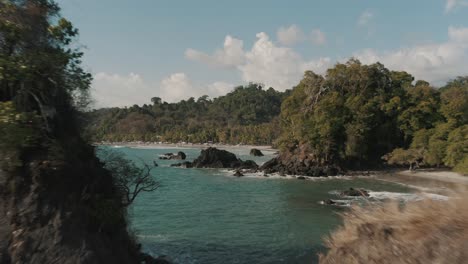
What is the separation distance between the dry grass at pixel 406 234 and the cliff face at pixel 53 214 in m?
8.21

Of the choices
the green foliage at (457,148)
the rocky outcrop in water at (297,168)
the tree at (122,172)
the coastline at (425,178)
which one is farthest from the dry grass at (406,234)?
the rocky outcrop in water at (297,168)

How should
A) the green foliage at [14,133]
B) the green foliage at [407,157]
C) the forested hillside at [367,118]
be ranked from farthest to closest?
the forested hillside at [367,118], the green foliage at [407,157], the green foliage at [14,133]

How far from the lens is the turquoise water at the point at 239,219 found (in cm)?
1977

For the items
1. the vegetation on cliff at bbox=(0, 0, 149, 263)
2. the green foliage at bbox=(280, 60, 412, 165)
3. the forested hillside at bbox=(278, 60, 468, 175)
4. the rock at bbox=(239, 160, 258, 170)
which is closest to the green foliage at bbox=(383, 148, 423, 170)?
the forested hillside at bbox=(278, 60, 468, 175)

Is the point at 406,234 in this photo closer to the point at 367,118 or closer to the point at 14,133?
the point at 14,133

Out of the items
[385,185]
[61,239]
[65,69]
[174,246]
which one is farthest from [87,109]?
[385,185]

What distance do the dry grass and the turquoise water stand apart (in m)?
13.8

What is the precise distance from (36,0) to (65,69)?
7.23 ft

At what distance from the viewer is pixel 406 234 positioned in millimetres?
4859

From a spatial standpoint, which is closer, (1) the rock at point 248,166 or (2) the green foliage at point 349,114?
(2) the green foliage at point 349,114

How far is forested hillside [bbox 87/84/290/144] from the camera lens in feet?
443

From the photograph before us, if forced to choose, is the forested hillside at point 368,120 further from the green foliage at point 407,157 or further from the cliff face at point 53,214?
the cliff face at point 53,214

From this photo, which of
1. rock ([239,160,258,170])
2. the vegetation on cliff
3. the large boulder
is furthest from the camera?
the large boulder

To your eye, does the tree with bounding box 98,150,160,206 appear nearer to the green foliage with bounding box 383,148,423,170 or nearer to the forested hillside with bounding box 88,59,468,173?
the forested hillside with bounding box 88,59,468,173
